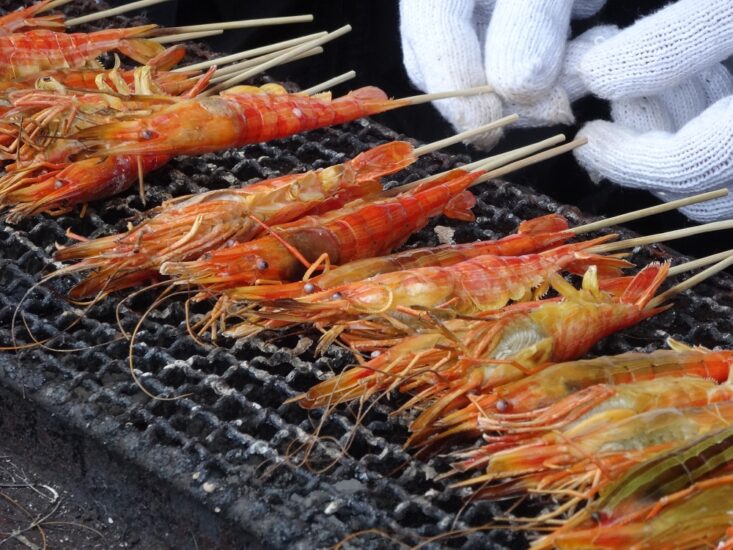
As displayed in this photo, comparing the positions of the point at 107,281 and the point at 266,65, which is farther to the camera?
the point at 266,65

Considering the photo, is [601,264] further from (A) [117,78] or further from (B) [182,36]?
(B) [182,36]

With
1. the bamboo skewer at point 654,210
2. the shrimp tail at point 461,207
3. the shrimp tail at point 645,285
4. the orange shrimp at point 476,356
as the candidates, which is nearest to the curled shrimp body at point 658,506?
the orange shrimp at point 476,356

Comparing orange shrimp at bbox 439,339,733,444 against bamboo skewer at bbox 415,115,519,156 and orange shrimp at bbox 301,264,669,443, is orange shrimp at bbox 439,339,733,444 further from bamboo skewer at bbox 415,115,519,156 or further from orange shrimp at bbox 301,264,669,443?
bamboo skewer at bbox 415,115,519,156

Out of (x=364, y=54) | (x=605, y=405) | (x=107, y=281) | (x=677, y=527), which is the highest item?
(x=364, y=54)

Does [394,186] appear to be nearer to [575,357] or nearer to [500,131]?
[500,131]

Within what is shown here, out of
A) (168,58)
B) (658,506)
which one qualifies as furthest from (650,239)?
(168,58)

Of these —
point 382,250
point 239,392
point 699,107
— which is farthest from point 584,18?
point 239,392

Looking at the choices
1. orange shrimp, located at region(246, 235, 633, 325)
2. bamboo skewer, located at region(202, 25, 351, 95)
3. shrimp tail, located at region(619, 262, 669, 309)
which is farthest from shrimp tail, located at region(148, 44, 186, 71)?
shrimp tail, located at region(619, 262, 669, 309)
